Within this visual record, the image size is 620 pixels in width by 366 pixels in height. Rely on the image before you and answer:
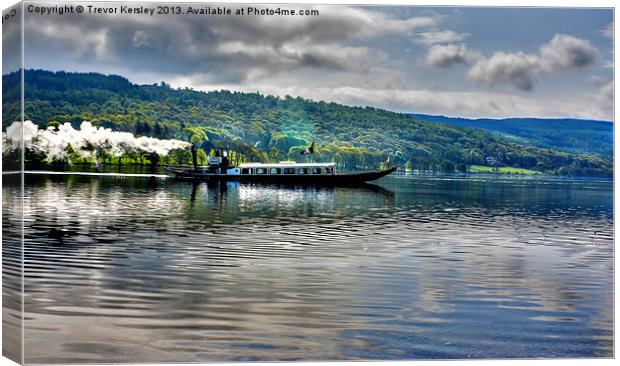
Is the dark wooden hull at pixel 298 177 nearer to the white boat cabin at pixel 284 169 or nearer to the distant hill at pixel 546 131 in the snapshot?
the white boat cabin at pixel 284 169

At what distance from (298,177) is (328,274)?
730 centimetres

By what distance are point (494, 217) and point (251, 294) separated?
5.27m

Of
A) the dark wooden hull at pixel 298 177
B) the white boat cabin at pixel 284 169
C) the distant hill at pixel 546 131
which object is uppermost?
the distant hill at pixel 546 131

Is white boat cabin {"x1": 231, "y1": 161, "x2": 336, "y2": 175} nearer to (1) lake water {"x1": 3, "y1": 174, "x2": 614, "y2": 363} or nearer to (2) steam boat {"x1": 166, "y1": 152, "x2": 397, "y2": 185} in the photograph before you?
(2) steam boat {"x1": 166, "y1": 152, "x2": 397, "y2": 185}

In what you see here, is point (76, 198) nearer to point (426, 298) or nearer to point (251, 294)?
point (251, 294)

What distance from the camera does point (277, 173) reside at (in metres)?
25.1

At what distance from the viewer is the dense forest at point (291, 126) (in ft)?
55.0

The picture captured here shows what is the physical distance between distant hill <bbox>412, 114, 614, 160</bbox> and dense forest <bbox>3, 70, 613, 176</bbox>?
0.24 m

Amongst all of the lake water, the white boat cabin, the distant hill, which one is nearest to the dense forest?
the distant hill

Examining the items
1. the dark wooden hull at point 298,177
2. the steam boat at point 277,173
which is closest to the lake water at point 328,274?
the dark wooden hull at point 298,177

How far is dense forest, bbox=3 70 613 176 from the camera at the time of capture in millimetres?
16750

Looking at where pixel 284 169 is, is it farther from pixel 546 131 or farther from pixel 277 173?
pixel 546 131

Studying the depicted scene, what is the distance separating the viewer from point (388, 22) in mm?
14500

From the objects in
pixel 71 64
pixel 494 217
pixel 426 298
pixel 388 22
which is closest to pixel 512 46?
pixel 388 22
